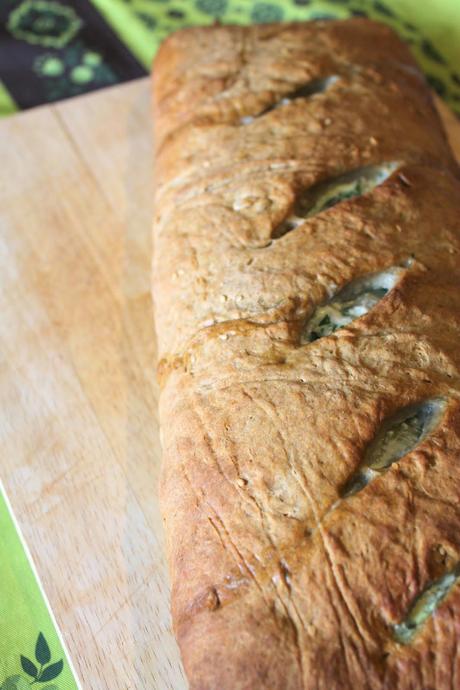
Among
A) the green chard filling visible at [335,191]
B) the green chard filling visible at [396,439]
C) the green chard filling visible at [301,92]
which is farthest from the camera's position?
the green chard filling visible at [301,92]

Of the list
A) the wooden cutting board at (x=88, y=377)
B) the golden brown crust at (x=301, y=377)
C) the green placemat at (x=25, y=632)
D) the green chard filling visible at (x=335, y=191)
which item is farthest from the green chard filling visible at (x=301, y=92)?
the green placemat at (x=25, y=632)

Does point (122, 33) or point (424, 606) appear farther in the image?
point (122, 33)

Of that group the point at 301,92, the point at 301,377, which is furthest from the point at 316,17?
the point at 301,377

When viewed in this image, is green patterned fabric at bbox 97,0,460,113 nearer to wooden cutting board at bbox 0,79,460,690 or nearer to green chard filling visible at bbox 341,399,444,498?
wooden cutting board at bbox 0,79,460,690

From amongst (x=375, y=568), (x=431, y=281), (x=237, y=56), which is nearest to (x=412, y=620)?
(x=375, y=568)

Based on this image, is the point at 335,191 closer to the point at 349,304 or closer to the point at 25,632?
the point at 349,304

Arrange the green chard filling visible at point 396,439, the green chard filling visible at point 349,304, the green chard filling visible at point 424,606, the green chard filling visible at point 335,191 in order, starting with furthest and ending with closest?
the green chard filling visible at point 335,191, the green chard filling visible at point 349,304, the green chard filling visible at point 396,439, the green chard filling visible at point 424,606

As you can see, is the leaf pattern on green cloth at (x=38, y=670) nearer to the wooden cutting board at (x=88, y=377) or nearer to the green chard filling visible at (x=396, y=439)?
the wooden cutting board at (x=88, y=377)
